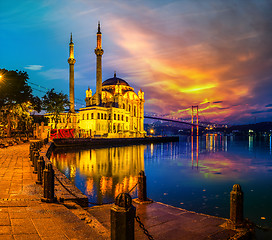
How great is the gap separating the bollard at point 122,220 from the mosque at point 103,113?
2069 inches

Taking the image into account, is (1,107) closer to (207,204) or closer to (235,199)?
(207,204)

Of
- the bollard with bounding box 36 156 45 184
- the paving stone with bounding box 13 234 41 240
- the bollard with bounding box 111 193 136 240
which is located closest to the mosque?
the bollard with bounding box 36 156 45 184

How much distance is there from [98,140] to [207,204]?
40.1 m

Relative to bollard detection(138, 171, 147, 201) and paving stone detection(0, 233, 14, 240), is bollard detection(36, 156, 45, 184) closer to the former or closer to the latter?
bollard detection(138, 171, 147, 201)

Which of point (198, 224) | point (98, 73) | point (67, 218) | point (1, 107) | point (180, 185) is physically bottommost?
point (180, 185)

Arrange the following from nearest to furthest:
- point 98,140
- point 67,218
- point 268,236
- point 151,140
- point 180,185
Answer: point 67,218 → point 268,236 → point 180,185 → point 98,140 → point 151,140

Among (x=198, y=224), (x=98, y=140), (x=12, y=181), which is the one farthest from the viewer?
(x=98, y=140)

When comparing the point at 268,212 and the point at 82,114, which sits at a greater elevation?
the point at 82,114

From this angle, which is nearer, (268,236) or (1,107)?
(268,236)

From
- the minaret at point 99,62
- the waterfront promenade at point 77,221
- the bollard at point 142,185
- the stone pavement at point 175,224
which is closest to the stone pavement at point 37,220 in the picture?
the waterfront promenade at point 77,221

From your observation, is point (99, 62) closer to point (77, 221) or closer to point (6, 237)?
point (77, 221)

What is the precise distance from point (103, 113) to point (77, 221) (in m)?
64.1

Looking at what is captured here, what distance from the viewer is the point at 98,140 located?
5006cm

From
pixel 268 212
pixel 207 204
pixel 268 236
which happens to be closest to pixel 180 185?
pixel 207 204
